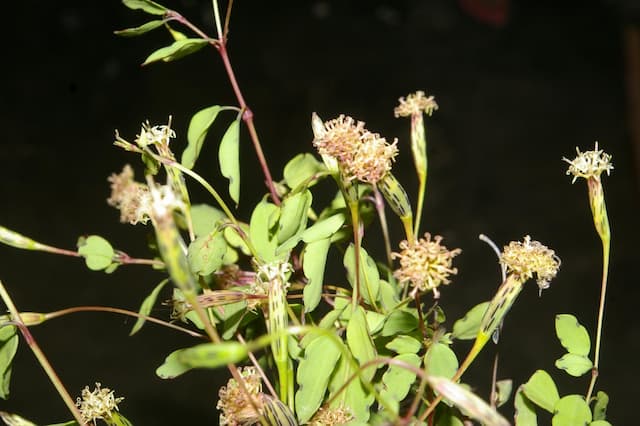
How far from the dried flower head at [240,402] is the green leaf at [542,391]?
0.15 m

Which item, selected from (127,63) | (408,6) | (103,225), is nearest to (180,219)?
(103,225)

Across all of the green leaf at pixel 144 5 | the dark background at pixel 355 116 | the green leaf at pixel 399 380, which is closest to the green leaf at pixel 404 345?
the green leaf at pixel 399 380

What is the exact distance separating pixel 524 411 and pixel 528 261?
0.34ft

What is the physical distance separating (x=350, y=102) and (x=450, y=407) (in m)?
1.72

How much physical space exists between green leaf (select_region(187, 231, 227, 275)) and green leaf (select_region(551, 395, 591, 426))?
0.66ft

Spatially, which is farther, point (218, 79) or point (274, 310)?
point (218, 79)

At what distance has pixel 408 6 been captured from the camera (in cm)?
219

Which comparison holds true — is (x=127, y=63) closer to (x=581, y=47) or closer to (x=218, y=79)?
(x=218, y=79)

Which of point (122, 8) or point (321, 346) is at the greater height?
point (122, 8)

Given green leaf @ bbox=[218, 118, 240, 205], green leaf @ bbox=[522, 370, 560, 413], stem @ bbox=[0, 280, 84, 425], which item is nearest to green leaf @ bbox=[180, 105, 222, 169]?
green leaf @ bbox=[218, 118, 240, 205]

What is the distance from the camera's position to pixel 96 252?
1.47 ft

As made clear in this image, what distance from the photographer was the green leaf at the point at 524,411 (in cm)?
40

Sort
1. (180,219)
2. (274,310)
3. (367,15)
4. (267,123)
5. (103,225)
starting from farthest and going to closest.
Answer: (367,15), (267,123), (103,225), (180,219), (274,310)

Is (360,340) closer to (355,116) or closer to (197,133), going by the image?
(197,133)
